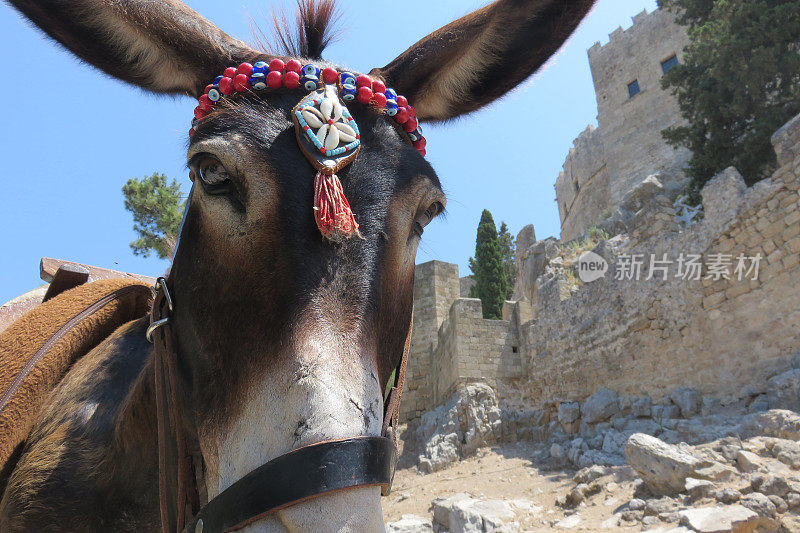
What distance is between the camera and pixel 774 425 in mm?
6719

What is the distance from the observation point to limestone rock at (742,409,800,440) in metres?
6.51

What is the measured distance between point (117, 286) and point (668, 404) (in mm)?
9359

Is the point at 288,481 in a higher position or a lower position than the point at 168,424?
lower

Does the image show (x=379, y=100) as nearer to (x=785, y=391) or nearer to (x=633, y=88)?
(x=785, y=391)

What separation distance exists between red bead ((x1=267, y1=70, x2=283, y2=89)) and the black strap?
3.36 ft

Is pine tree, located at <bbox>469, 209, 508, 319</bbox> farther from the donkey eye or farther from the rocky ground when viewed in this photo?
the donkey eye

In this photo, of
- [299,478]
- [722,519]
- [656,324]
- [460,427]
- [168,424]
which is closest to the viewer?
[299,478]

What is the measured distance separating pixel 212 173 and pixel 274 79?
0.34 metres

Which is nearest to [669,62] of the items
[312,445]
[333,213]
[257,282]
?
[333,213]

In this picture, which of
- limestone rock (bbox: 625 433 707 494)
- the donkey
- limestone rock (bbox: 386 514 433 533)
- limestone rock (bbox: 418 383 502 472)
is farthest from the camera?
limestone rock (bbox: 418 383 502 472)

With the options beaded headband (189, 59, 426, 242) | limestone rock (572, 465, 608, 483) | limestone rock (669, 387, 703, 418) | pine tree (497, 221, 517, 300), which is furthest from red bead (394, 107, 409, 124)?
pine tree (497, 221, 517, 300)

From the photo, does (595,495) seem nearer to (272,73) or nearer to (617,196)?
(272,73)

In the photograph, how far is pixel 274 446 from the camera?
3.57ft

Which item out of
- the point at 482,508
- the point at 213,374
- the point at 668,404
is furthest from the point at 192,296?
the point at 668,404
